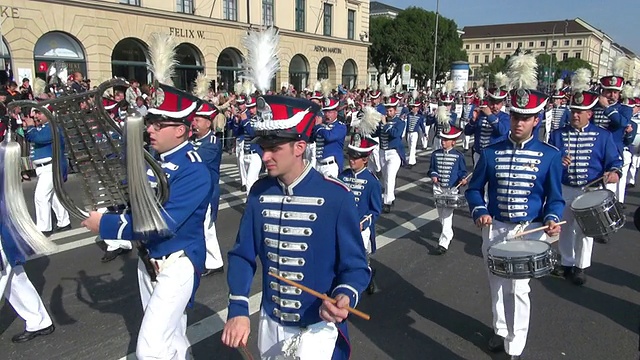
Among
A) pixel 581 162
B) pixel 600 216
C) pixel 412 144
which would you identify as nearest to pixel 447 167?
pixel 581 162

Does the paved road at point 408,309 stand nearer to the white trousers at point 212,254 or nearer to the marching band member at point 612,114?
the white trousers at point 212,254

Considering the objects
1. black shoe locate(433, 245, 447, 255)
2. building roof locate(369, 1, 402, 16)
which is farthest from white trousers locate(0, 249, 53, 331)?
building roof locate(369, 1, 402, 16)

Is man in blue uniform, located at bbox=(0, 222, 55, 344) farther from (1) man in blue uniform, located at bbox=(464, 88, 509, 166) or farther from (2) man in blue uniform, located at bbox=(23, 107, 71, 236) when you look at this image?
(1) man in blue uniform, located at bbox=(464, 88, 509, 166)

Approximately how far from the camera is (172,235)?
10.8 feet

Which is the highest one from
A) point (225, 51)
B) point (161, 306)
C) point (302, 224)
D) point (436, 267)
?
point (225, 51)

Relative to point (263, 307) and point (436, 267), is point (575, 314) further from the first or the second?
point (263, 307)

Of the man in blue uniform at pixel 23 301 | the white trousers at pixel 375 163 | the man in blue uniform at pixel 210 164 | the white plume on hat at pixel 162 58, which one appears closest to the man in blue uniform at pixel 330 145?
the white trousers at pixel 375 163

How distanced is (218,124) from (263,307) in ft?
50.5

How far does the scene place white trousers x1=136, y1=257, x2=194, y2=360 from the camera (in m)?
3.22

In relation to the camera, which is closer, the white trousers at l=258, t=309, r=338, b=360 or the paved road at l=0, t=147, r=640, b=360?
the white trousers at l=258, t=309, r=338, b=360

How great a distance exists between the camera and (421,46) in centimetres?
5678

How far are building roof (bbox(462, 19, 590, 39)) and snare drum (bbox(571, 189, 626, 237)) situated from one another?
470 feet

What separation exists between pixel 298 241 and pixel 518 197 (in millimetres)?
2545

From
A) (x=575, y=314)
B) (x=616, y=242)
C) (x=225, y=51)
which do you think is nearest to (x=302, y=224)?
(x=575, y=314)
